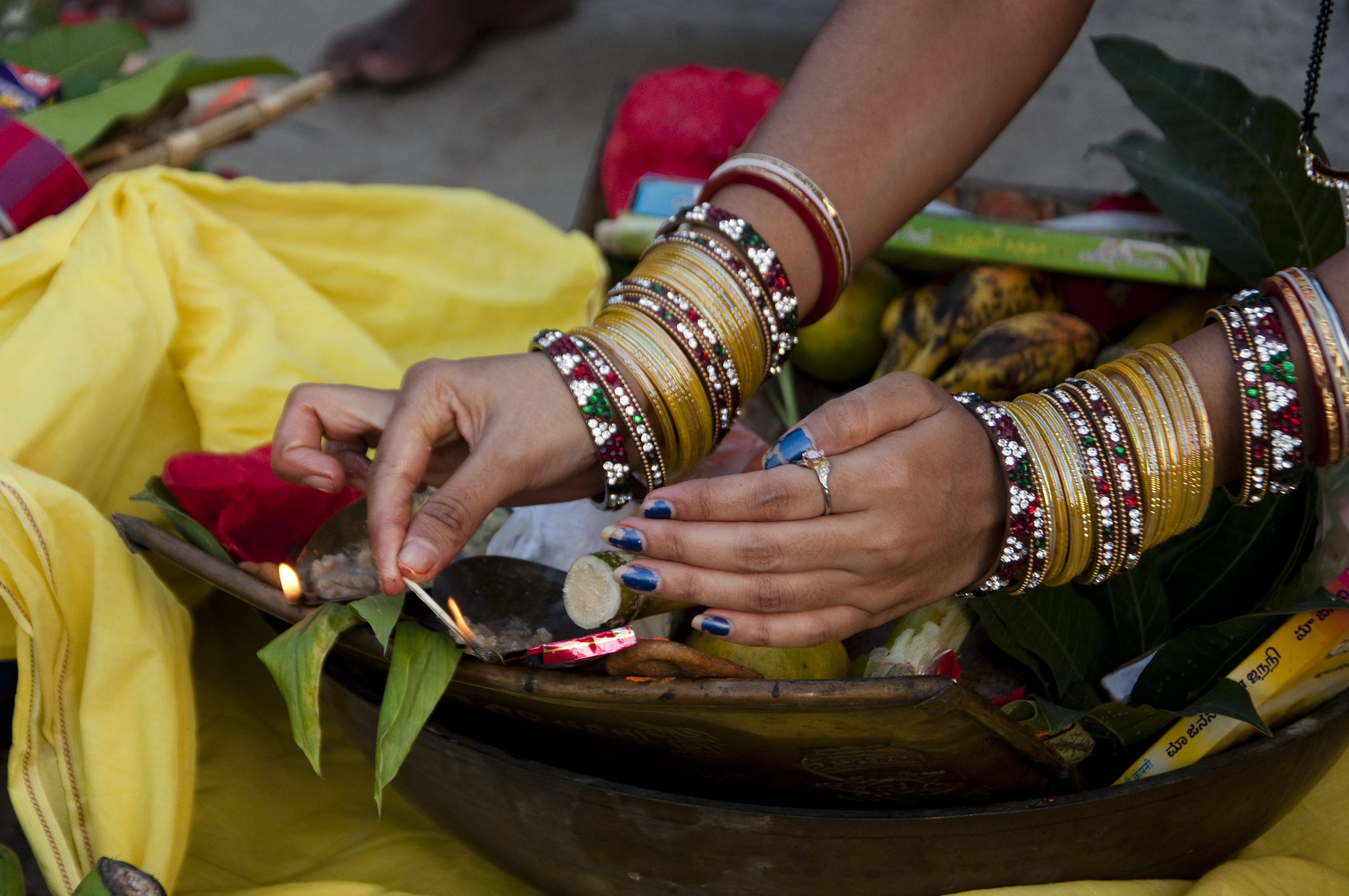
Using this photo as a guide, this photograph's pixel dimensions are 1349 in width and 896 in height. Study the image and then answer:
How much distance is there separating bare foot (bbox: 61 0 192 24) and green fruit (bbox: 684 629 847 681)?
2699 mm

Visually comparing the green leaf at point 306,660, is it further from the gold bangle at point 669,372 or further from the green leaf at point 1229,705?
the green leaf at point 1229,705

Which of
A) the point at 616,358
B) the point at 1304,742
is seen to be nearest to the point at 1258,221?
the point at 1304,742

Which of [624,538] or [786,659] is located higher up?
[624,538]

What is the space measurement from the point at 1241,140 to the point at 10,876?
1.12 metres

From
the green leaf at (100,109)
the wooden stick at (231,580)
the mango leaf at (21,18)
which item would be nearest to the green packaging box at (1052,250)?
the wooden stick at (231,580)

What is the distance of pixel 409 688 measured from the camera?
0.62 metres

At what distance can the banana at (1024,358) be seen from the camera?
923mm

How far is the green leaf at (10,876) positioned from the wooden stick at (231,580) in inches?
8.6

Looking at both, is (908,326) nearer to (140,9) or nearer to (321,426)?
(321,426)

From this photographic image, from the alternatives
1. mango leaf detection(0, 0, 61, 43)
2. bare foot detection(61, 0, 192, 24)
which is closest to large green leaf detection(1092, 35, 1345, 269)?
mango leaf detection(0, 0, 61, 43)

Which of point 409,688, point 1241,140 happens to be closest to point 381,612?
point 409,688

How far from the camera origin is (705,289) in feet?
2.53

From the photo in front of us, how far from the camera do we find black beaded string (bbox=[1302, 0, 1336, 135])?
29.8 inches

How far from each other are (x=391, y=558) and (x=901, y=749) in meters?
0.31
